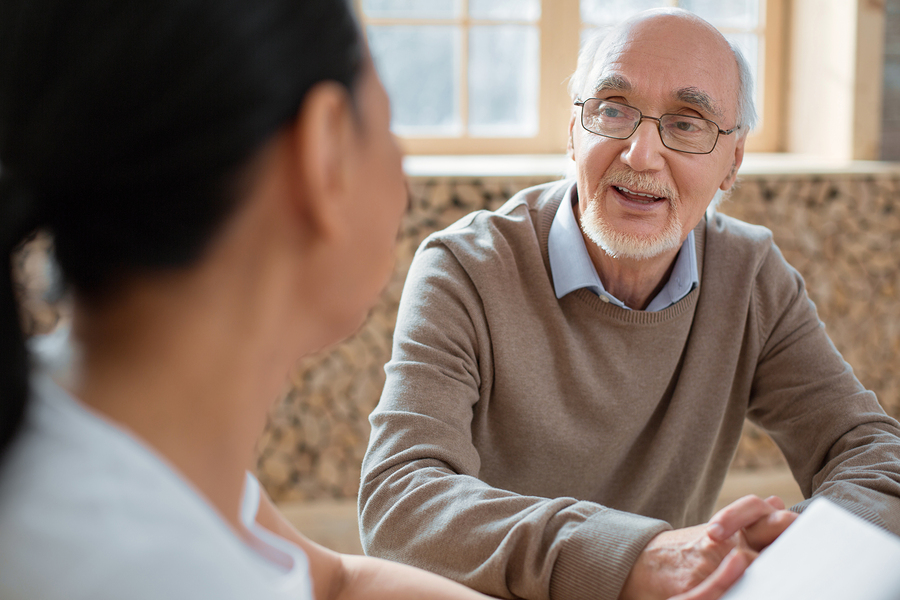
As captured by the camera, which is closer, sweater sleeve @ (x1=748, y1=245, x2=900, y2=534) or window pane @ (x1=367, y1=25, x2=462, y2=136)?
sweater sleeve @ (x1=748, y1=245, x2=900, y2=534)

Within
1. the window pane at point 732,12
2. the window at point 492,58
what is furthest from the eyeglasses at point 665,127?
the window pane at point 732,12

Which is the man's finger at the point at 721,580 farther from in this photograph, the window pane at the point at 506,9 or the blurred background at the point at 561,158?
the window pane at the point at 506,9

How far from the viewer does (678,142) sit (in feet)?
4.66

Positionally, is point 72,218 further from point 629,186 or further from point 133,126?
point 629,186

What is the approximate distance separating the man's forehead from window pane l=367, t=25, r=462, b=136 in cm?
153

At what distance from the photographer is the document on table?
74cm

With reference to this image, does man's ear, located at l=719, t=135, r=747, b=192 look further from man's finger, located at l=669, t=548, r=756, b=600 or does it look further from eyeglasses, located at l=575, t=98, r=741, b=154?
man's finger, located at l=669, t=548, r=756, b=600

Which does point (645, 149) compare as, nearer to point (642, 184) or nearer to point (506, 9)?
point (642, 184)

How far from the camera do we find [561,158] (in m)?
2.92

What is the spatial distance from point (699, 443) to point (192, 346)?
3.76 ft

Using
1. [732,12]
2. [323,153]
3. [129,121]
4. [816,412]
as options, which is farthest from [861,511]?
[732,12]

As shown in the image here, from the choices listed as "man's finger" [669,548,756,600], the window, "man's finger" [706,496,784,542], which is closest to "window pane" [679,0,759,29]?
the window

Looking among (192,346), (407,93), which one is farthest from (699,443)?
(407,93)

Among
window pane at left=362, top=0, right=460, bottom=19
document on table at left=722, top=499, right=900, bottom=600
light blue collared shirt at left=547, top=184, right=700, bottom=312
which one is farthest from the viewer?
window pane at left=362, top=0, right=460, bottom=19
